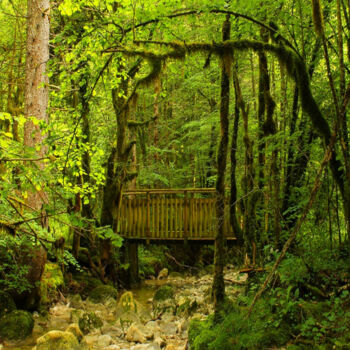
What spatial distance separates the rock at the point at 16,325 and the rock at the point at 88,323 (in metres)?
0.95

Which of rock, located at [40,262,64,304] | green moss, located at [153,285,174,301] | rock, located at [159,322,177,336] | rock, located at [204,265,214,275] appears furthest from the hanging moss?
rock, located at [204,265,214,275]

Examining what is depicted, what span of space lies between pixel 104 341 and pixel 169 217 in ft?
14.1

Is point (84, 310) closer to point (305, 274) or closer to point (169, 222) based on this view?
point (169, 222)

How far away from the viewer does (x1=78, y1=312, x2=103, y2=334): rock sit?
681 cm

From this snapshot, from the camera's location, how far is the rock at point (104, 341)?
20.3 ft

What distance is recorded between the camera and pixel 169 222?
33.0 feet

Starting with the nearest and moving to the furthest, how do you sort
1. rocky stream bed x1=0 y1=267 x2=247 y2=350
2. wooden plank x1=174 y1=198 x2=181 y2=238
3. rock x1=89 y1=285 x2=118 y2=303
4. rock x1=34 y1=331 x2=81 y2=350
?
rock x1=34 y1=331 x2=81 y2=350 → rocky stream bed x1=0 y1=267 x2=247 y2=350 → rock x1=89 y1=285 x2=118 y2=303 → wooden plank x1=174 y1=198 x2=181 y2=238

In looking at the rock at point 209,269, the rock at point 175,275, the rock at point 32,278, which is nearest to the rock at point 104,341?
the rock at point 32,278

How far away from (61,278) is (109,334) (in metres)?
2.14

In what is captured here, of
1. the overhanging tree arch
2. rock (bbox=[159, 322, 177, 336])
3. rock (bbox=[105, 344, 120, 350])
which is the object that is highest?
the overhanging tree arch

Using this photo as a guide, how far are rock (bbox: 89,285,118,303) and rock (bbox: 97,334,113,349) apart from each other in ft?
6.73

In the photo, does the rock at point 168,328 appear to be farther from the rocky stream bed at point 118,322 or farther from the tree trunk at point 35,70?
the tree trunk at point 35,70

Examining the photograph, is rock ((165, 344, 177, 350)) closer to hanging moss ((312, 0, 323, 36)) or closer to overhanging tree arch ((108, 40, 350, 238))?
overhanging tree arch ((108, 40, 350, 238))

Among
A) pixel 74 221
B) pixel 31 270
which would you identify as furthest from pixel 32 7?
pixel 74 221
